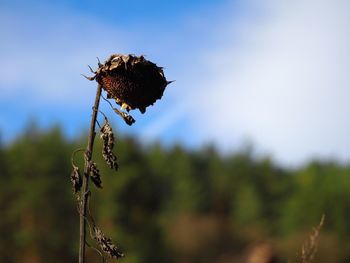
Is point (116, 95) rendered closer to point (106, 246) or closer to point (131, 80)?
point (131, 80)

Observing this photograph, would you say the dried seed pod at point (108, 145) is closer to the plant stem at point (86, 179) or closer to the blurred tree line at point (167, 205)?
the plant stem at point (86, 179)

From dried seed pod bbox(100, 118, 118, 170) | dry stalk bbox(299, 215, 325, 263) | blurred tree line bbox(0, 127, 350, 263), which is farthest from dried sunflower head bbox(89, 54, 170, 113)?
blurred tree line bbox(0, 127, 350, 263)

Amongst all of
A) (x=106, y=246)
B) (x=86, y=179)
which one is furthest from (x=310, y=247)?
(x=86, y=179)


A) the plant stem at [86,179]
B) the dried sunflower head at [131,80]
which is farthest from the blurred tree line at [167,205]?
the plant stem at [86,179]

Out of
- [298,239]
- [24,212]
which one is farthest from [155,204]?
[298,239]

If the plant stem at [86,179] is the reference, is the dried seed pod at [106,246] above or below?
below

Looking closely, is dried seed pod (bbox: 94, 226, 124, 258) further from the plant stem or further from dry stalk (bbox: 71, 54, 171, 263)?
the plant stem
